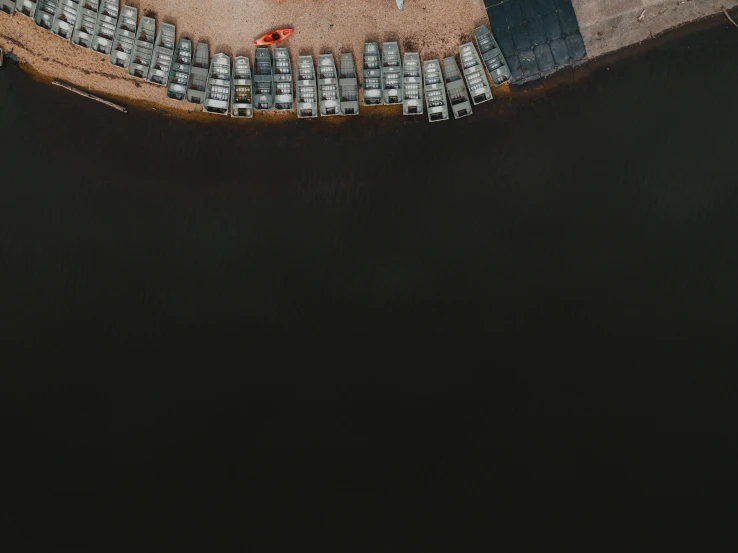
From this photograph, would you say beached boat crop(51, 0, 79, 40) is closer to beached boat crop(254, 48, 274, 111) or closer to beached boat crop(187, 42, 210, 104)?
beached boat crop(187, 42, 210, 104)

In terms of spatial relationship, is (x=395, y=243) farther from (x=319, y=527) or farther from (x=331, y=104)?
(x=319, y=527)

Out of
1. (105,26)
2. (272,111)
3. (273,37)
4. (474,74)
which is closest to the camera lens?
(105,26)

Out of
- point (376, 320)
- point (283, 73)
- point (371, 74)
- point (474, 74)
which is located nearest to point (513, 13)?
point (474, 74)

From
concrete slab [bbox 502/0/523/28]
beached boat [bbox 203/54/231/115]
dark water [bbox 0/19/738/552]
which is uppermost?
concrete slab [bbox 502/0/523/28]

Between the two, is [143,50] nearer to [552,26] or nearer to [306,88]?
[306,88]

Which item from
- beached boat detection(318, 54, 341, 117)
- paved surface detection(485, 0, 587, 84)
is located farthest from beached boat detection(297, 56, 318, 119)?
paved surface detection(485, 0, 587, 84)

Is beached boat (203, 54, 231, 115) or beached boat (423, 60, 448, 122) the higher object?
beached boat (203, 54, 231, 115)
